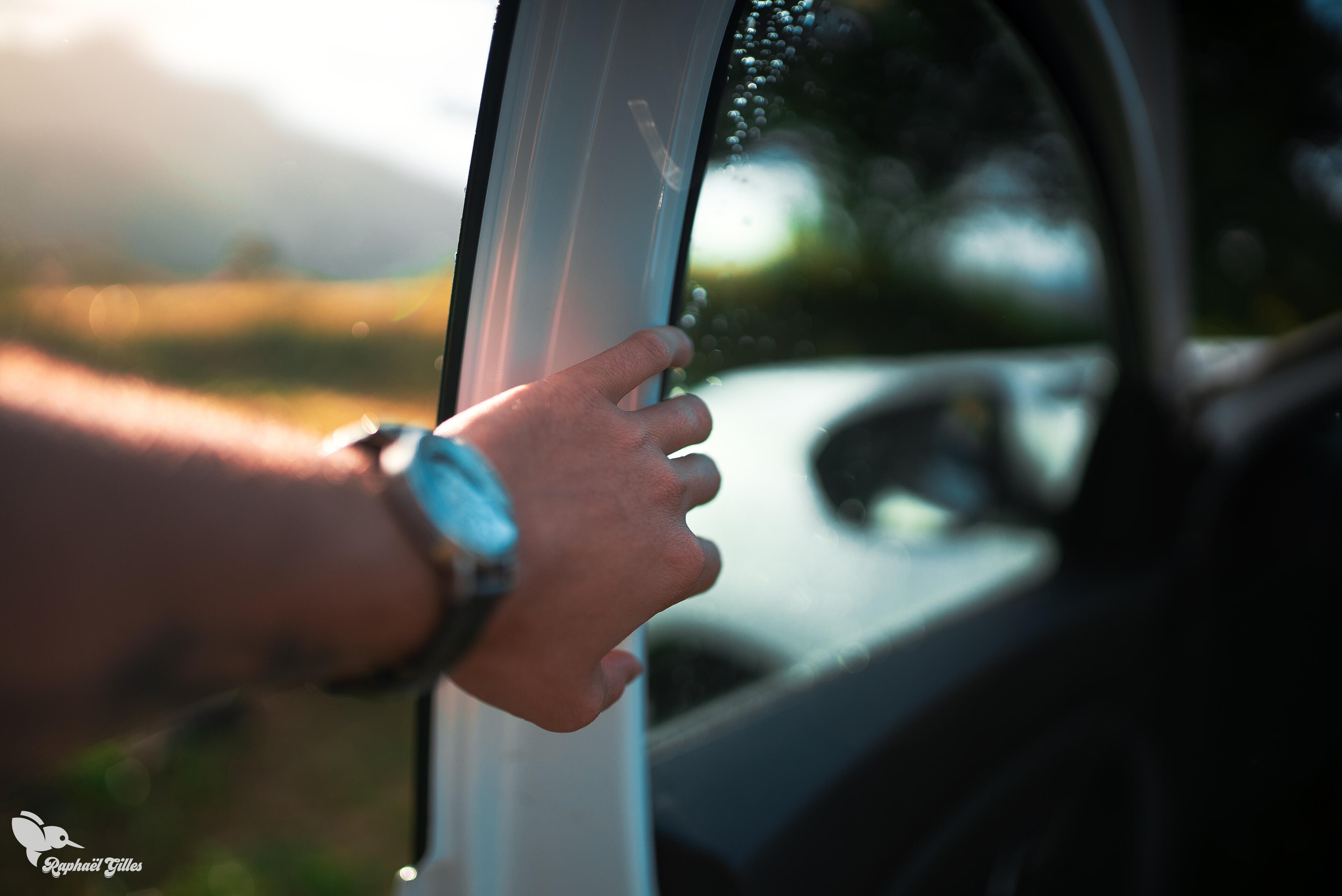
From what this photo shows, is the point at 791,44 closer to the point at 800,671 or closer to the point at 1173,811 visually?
the point at 800,671

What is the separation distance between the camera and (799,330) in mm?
1647

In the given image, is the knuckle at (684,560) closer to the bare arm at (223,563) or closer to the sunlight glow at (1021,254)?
the bare arm at (223,563)

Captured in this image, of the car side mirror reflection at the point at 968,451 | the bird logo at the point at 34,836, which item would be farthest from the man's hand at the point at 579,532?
the car side mirror reflection at the point at 968,451

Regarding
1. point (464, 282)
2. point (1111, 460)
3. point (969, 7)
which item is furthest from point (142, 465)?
point (1111, 460)

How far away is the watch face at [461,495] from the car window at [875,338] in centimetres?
49

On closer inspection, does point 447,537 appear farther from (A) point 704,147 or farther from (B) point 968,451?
(B) point 968,451

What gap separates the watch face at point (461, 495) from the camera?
25.0 inches

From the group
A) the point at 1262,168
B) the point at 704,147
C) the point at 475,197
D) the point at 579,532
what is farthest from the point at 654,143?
the point at 1262,168

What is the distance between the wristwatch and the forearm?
0.05 ft

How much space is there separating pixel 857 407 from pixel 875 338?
0.22 m

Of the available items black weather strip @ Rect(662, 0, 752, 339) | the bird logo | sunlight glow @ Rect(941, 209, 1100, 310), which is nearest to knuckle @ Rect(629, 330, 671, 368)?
black weather strip @ Rect(662, 0, 752, 339)

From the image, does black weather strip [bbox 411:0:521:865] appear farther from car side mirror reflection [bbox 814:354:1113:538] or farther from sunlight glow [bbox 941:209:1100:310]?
sunlight glow [bbox 941:209:1100:310]

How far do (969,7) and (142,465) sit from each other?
67.9 inches

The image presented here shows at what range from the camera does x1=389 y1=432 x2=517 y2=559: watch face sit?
0.64 meters
